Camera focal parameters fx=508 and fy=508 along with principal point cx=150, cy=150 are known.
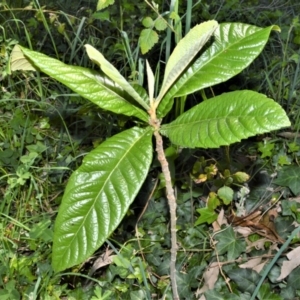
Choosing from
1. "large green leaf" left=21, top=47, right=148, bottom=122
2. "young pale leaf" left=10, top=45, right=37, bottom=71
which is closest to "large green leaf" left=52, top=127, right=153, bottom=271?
"large green leaf" left=21, top=47, right=148, bottom=122

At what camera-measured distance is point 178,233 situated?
5.90 ft

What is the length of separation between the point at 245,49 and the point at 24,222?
1137 millimetres

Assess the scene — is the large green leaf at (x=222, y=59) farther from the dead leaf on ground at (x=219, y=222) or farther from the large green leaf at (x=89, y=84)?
the dead leaf on ground at (x=219, y=222)

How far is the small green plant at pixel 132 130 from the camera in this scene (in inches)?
37.2

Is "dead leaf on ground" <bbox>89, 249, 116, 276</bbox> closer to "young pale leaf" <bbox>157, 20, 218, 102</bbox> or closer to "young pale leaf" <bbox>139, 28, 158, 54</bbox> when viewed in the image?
"young pale leaf" <bbox>139, 28, 158, 54</bbox>

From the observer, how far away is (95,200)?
0.99 meters

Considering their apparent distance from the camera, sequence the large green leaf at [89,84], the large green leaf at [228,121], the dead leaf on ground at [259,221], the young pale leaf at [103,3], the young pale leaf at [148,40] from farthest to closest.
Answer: the dead leaf on ground at [259,221]
the young pale leaf at [148,40]
the young pale leaf at [103,3]
the large green leaf at [89,84]
the large green leaf at [228,121]

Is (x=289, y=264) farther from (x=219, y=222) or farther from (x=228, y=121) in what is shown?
(x=228, y=121)

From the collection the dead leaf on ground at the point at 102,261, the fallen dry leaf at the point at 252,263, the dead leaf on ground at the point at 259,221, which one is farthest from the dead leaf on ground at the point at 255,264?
the dead leaf on ground at the point at 102,261

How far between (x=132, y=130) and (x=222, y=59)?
25cm

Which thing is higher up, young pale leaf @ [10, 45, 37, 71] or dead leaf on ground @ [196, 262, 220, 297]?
young pale leaf @ [10, 45, 37, 71]

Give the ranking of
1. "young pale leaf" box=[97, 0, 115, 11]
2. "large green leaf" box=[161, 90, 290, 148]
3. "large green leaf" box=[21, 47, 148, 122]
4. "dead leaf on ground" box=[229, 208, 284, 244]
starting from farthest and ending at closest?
"dead leaf on ground" box=[229, 208, 284, 244] < "young pale leaf" box=[97, 0, 115, 11] < "large green leaf" box=[21, 47, 148, 122] < "large green leaf" box=[161, 90, 290, 148]

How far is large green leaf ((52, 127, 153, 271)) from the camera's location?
3.16 ft

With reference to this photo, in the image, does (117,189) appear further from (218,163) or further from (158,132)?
(218,163)
